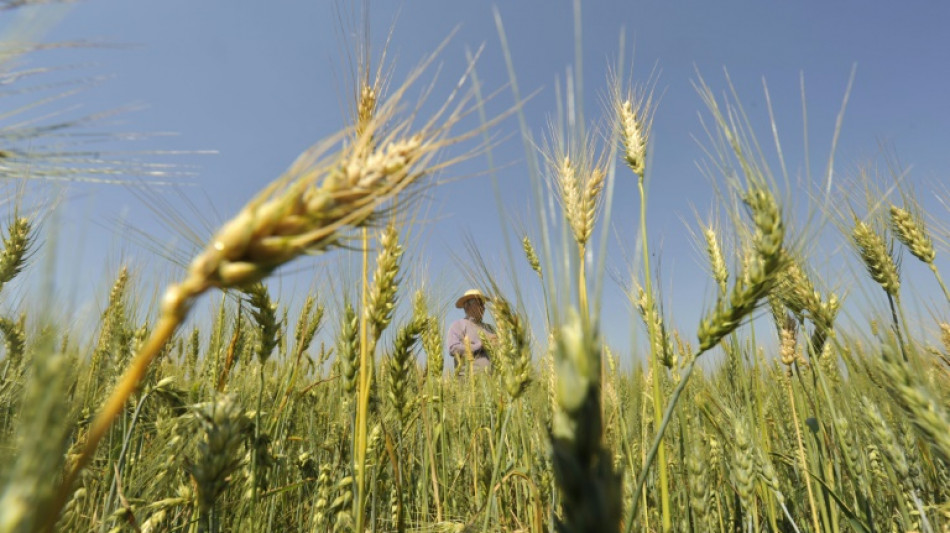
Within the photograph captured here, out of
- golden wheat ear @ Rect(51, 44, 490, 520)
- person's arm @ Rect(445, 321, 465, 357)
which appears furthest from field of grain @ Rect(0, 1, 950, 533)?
person's arm @ Rect(445, 321, 465, 357)

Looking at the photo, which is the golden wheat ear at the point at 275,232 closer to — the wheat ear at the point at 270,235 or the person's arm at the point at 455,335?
the wheat ear at the point at 270,235

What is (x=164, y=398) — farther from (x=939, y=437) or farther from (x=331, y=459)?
(x=939, y=437)

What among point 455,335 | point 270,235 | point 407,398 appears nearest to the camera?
point 270,235

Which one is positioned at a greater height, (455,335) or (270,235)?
(455,335)

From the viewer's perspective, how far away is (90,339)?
1851 millimetres

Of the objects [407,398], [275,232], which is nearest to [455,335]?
[407,398]

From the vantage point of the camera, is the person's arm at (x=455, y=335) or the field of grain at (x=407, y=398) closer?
the field of grain at (x=407, y=398)

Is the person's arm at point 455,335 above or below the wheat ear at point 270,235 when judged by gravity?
above

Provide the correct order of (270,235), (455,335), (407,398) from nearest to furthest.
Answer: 1. (270,235)
2. (407,398)
3. (455,335)

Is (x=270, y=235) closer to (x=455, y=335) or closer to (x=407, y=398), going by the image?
(x=407, y=398)

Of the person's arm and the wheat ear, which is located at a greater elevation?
the person's arm

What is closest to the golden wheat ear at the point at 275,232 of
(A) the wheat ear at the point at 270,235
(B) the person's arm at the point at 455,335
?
(A) the wheat ear at the point at 270,235

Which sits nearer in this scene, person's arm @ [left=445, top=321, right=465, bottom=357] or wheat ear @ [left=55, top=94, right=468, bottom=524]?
wheat ear @ [left=55, top=94, right=468, bottom=524]

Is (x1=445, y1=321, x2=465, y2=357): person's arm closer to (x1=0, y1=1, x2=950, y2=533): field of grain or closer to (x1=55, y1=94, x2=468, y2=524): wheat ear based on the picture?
(x1=0, y1=1, x2=950, y2=533): field of grain
